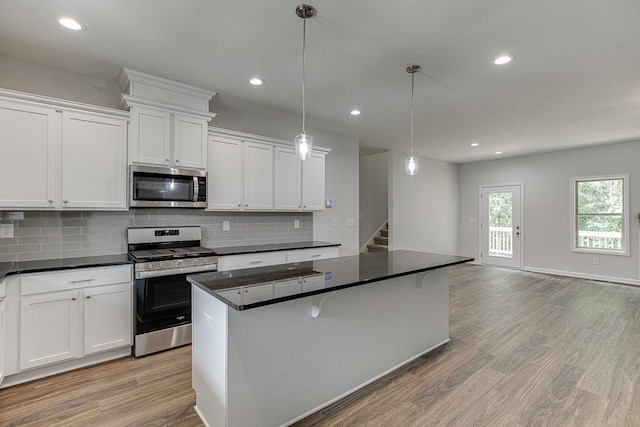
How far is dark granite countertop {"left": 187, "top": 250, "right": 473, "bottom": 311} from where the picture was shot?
1621 mm

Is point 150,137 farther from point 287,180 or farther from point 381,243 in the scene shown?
point 381,243

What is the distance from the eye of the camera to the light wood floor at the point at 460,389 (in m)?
2.03

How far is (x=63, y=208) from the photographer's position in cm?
268

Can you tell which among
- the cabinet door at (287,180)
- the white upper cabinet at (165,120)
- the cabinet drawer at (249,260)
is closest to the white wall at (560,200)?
the cabinet door at (287,180)

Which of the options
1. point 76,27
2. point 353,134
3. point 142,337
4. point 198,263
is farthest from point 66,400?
point 353,134

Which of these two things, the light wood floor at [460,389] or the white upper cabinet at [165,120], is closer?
the light wood floor at [460,389]

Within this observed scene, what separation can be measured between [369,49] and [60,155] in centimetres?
277

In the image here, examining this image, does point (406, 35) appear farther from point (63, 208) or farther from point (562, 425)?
point (63, 208)

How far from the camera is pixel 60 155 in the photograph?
2.66 m

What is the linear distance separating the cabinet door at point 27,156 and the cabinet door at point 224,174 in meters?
1.33

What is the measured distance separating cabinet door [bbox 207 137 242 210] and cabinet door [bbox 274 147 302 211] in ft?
1.72

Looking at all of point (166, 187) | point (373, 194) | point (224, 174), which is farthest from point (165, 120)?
point (373, 194)

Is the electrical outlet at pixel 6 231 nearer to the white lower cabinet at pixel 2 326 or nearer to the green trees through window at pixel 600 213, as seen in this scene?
the white lower cabinet at pixel 2 326

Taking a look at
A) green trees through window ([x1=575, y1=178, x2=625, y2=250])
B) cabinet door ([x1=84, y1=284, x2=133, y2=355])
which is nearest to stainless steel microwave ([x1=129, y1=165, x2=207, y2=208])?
cabinet door ([x1=84, y1=284, x2=133, y2=355])
